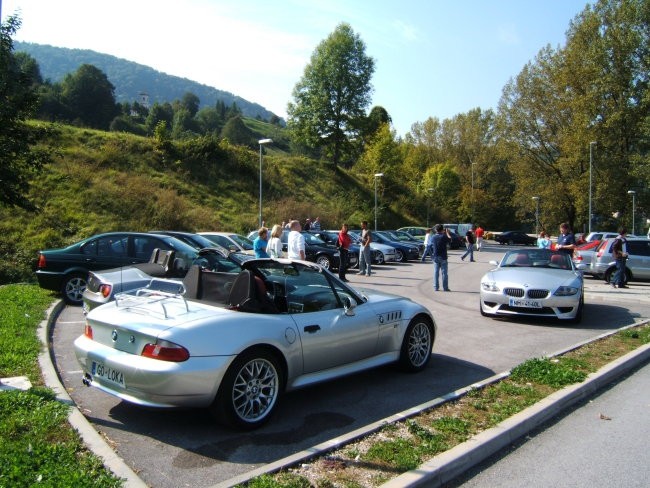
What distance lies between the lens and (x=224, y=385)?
177 inches

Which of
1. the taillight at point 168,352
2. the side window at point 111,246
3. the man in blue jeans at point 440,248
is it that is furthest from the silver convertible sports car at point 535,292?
the side window at point 111,246

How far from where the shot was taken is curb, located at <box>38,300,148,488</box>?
3.59 meters

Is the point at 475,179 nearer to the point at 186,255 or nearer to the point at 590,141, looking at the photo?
the point at 590,141

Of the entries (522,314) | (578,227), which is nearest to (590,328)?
(522,314)

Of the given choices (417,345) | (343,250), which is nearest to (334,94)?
(343,250)

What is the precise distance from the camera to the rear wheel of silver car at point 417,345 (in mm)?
6398

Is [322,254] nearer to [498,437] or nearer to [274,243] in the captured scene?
[274,243]

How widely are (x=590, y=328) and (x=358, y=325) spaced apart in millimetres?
6052

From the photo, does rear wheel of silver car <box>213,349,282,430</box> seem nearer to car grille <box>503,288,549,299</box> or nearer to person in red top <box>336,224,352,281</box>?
car grille <box>503,288,549,299</box>

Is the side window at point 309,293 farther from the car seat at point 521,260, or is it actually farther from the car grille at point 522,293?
the car seat at point 521,260

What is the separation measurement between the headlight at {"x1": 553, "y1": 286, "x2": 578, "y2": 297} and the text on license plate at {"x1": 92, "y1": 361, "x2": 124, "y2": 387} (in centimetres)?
784

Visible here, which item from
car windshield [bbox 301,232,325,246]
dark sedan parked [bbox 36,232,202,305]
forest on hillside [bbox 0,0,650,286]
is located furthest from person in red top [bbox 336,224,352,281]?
forest on hillside [bbox 0,0,650,286]

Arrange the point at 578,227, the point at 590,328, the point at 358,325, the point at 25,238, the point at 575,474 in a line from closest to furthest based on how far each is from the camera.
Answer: the point at 575,474, the point at 358,325, the point at 590,328, the point at 25,238, the point at 578,227

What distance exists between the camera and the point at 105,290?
8.58 m
